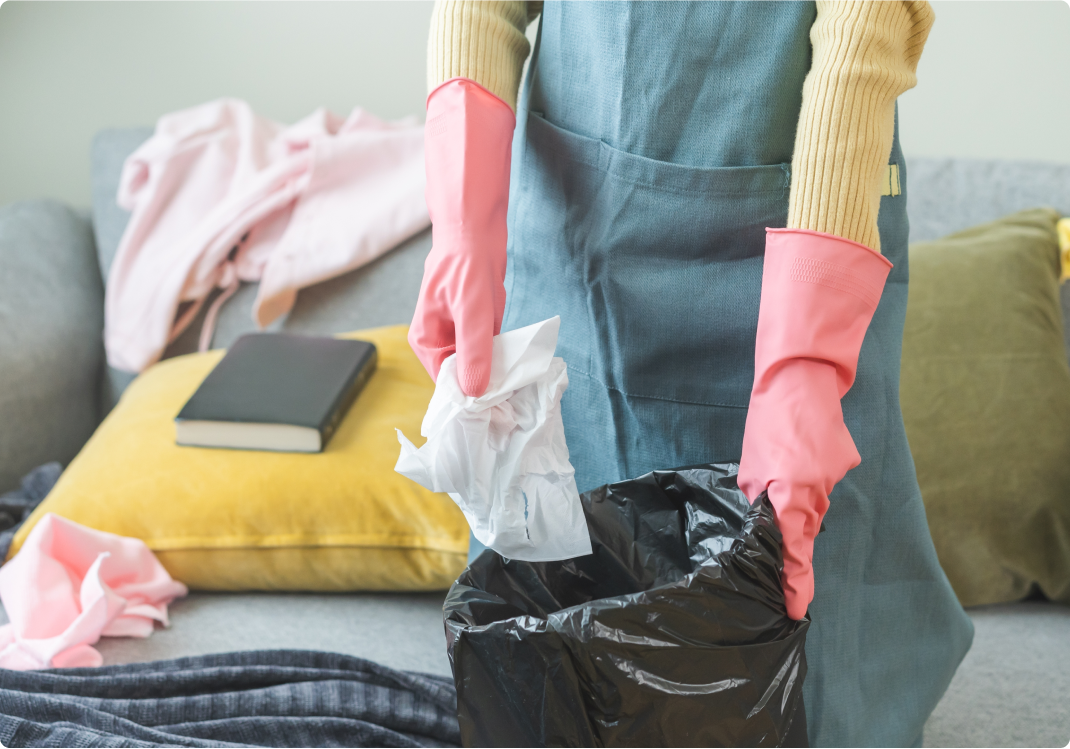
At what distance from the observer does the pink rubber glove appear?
0.63 meters

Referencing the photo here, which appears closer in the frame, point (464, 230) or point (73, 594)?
point (464, 230)

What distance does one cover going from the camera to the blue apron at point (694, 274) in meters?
0.67

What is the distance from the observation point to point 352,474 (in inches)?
42.0

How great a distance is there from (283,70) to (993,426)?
1.33 meters

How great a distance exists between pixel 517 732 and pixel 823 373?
1.26ft

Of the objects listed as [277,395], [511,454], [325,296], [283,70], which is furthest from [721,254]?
[283,70]

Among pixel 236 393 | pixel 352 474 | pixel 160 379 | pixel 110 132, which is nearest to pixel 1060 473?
pixel 352 474

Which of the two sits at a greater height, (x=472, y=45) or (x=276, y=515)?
(x=472, y=45)

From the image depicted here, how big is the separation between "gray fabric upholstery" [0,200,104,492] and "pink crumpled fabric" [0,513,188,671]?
0.36m

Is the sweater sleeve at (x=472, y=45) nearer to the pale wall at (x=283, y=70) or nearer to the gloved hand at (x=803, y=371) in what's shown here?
the gloved hand at (x=803, y=371)

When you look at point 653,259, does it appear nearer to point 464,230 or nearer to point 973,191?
point 464,230

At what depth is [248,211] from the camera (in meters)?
1.43

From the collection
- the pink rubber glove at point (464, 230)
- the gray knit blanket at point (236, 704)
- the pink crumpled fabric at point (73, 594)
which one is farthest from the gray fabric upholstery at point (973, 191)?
the pink crumpled fabric at point (73, 594)

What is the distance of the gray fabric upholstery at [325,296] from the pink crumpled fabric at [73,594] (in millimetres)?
539
